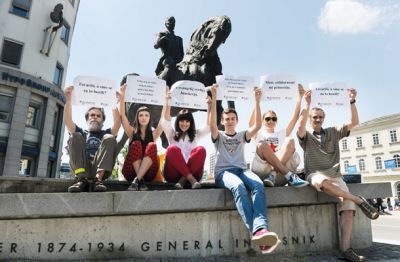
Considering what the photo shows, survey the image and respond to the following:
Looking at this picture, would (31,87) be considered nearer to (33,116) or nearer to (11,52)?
(33,116)

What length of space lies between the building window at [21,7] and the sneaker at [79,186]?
23013 mm

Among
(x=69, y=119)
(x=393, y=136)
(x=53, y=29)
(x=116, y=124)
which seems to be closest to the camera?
(x=69, y=119)

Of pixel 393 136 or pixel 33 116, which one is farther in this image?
pixel 393 136

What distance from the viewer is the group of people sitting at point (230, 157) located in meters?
3.70

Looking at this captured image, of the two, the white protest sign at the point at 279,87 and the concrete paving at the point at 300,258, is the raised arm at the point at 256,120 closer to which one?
the white protest sign at the point at 279,87

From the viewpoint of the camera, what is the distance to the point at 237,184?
3545mm

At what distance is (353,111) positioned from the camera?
4.56 meters

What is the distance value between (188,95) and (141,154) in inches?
59.3

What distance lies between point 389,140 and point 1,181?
51.2 m

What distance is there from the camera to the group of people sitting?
12.1 feet

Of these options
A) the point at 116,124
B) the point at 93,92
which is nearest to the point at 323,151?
the point at 116,124

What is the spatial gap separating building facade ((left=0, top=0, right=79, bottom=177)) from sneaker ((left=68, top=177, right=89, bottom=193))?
18.0m

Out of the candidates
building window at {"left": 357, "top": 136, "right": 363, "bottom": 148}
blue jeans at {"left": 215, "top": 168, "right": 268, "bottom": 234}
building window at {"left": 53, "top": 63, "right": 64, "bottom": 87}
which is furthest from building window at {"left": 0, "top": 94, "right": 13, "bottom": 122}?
building window at {"left": 357, "top": 136, "right": 363, "bottom": 148}

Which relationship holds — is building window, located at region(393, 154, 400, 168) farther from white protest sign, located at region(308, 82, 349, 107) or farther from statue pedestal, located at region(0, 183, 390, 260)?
statue pedestal, located at region(0, 183, 390, 260)
